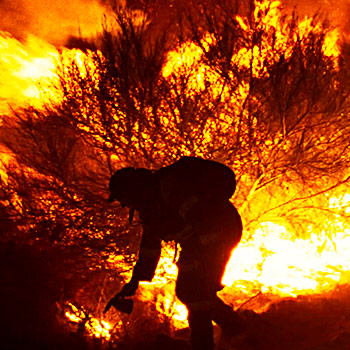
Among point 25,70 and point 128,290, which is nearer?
point 128,290

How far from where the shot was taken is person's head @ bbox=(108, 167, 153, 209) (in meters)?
2.49

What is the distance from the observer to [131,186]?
2.50 m

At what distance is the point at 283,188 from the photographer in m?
7.95

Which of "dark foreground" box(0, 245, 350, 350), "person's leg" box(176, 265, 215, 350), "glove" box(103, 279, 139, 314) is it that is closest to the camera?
"person's leg" box(176, 265, 215, 350)

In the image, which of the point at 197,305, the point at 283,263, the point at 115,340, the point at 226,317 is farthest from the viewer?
the point at 283,263

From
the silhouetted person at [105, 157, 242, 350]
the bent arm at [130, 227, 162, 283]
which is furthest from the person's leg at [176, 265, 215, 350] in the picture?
the bent arm at [130, 227, 162, 283]

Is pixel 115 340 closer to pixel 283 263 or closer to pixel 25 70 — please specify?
pixel 283 263

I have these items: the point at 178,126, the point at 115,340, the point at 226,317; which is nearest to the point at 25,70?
the point at 178,126

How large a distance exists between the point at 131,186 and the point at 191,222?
1.56ft

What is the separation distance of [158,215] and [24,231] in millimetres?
5230

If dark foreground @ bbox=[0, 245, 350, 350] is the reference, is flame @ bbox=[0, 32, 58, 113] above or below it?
above

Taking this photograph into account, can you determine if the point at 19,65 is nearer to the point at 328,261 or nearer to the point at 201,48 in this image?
the point at 201,48

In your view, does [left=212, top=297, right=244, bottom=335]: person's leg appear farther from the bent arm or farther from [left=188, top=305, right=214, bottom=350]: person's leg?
the bent arm

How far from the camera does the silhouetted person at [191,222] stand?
7.85 ft
